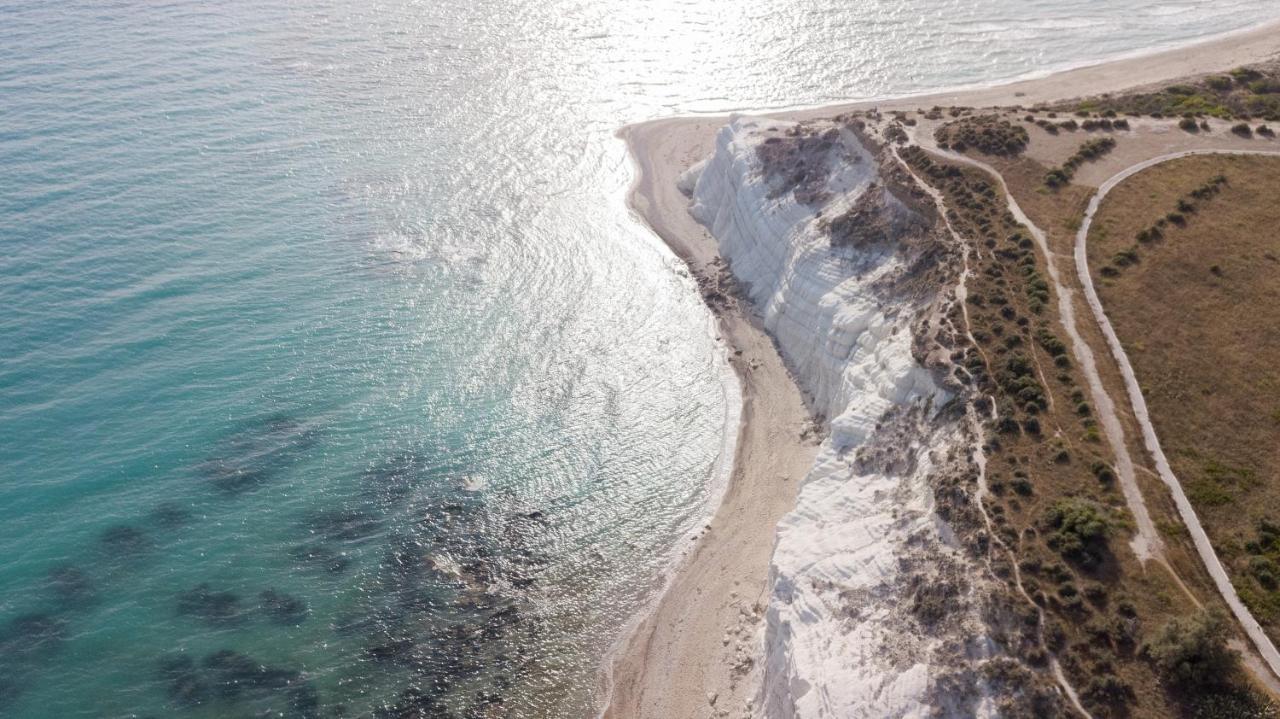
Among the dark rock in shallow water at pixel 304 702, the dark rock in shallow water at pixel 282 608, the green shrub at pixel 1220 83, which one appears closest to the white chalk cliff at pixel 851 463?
the dark rock in shallow water at pixel 304 702

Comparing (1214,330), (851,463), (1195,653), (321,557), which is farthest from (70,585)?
(1214,330)

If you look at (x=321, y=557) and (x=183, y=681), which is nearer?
(x=183, y=681)

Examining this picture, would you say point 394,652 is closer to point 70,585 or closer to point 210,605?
point 210,605

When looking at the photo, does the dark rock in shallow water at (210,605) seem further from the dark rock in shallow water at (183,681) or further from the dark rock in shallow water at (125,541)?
the dark rock in shallow water at (125,541)

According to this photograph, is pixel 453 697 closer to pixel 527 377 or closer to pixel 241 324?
pixel 527 377

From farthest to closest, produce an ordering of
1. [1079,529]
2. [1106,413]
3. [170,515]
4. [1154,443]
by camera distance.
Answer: [170,515], [1106,413], [1154,443], [1079,529]

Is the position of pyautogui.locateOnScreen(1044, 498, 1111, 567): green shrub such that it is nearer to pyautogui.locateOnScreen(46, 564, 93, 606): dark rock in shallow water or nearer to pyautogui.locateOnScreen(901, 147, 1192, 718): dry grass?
pyautogui.locateOnScreen(901, 147, 1192, 718): dry grass
